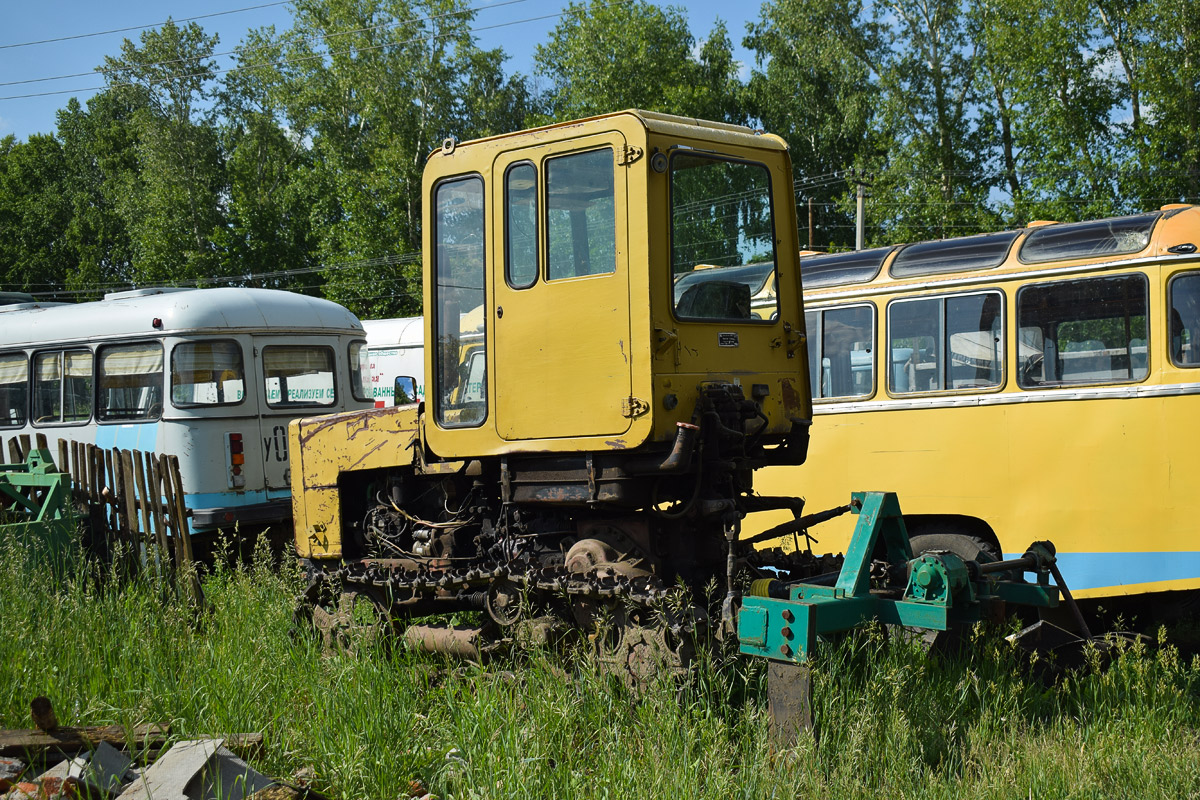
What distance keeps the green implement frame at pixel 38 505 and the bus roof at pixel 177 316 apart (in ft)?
7.28

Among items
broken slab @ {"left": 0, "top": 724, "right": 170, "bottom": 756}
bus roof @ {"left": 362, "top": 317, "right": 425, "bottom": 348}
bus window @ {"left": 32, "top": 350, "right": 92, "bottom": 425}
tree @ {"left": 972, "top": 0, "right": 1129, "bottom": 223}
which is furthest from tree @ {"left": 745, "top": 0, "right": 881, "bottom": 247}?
broken slab @ {"left": 0, "top": 724, "right": 170, "bottom": 756}

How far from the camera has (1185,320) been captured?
6.93 metres

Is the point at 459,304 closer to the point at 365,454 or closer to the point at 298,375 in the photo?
the point at 365,454

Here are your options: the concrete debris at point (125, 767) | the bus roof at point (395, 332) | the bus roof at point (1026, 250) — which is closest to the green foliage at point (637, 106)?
the bus roof at point (395, 332)

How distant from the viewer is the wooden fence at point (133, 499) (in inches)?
322

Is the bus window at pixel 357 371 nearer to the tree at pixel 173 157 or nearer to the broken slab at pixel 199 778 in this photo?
the broken slab at pixel 199 778

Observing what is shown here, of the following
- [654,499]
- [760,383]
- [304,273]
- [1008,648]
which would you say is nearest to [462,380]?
[654,499]

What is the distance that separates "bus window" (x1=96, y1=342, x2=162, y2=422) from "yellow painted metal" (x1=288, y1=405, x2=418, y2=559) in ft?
15.9

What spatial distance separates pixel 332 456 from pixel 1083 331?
548cm

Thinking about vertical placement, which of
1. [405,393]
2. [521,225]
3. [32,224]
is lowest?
[405,393]

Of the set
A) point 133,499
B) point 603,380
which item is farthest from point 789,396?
point 133,499

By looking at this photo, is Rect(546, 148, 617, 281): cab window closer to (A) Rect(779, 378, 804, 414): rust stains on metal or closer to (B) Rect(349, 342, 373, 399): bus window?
(A) Rect(779, 378, 804, 414): rust stains on metal

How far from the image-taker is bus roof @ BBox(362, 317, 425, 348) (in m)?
22.2

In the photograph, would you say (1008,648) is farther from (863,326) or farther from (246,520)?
(246,520)
